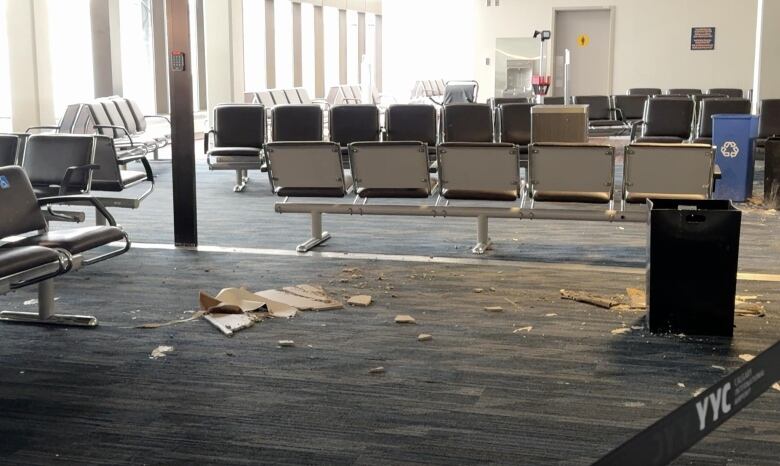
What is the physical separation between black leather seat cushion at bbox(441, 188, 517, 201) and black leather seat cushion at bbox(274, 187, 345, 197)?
73cm

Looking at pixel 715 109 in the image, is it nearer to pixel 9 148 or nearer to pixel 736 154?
pixel 736 154

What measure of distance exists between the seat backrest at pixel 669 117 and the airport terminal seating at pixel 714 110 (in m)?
0.17

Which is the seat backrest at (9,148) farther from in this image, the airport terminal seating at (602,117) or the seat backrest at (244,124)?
the airport terminal seating at (602,117)

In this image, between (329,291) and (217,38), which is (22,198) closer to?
(329,291)

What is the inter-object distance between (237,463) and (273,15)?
15624 mm

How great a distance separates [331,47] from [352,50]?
1.40 metres

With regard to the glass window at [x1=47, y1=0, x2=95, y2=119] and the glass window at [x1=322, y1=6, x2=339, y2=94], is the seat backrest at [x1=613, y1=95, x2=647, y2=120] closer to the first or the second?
the glass window at [x1=47, y1=0, x2=95, y2=119]

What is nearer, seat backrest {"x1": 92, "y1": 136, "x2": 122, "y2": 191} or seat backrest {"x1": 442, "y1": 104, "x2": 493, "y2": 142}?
seat backrest {"x1": 92, "y1": 136, "x2": 122, "y2": 191}

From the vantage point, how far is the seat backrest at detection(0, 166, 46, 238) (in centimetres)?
470

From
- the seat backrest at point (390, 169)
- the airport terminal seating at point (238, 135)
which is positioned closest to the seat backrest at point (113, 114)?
the airport terminal seating at point (238, 135)

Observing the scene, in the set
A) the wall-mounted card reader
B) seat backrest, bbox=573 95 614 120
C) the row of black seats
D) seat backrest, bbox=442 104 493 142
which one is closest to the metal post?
the wall-mounted card reader

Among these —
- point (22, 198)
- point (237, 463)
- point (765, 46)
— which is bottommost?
point (237, 463)

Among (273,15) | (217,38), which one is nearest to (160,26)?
(217,38)

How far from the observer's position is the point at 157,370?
13.0 ft
